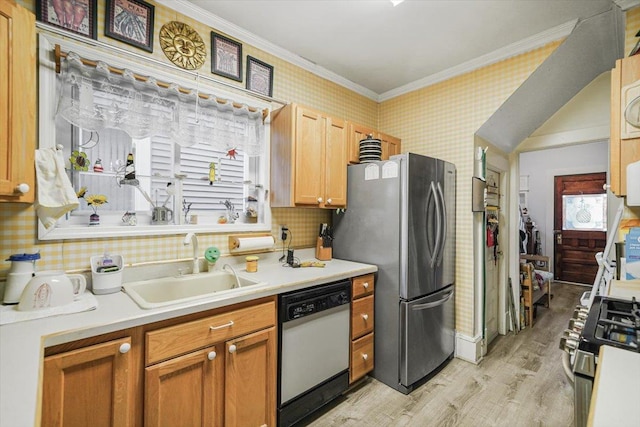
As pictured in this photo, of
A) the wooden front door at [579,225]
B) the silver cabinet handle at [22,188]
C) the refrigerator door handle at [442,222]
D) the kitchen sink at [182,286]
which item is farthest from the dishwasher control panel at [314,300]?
the wooden front door at [579,225]

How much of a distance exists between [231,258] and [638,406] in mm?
2073

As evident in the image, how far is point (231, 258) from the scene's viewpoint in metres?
2.21

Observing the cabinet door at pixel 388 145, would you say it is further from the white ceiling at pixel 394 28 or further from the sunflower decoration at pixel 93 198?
the sunflower decoration at pixel 93 198

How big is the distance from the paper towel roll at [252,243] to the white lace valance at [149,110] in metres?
0.68

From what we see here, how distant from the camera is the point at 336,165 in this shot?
2.50m

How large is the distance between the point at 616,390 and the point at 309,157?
6.59 ft

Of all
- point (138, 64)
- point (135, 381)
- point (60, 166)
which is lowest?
point (135, 381)

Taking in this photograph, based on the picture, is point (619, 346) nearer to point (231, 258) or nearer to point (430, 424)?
point (430, 424)

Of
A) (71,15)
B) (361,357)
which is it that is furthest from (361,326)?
(71,15)

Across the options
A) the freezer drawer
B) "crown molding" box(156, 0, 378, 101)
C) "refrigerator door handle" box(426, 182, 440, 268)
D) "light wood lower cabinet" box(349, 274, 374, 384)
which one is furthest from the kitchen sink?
"crown molding" box(156, 0, 378, 101)

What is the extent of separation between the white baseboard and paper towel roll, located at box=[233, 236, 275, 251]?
1940 millimetres

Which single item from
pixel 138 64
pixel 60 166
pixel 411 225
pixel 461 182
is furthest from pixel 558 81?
pixel 60 166

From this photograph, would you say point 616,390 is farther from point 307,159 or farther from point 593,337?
point 307,159

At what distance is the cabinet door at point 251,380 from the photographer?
1.50 metres
